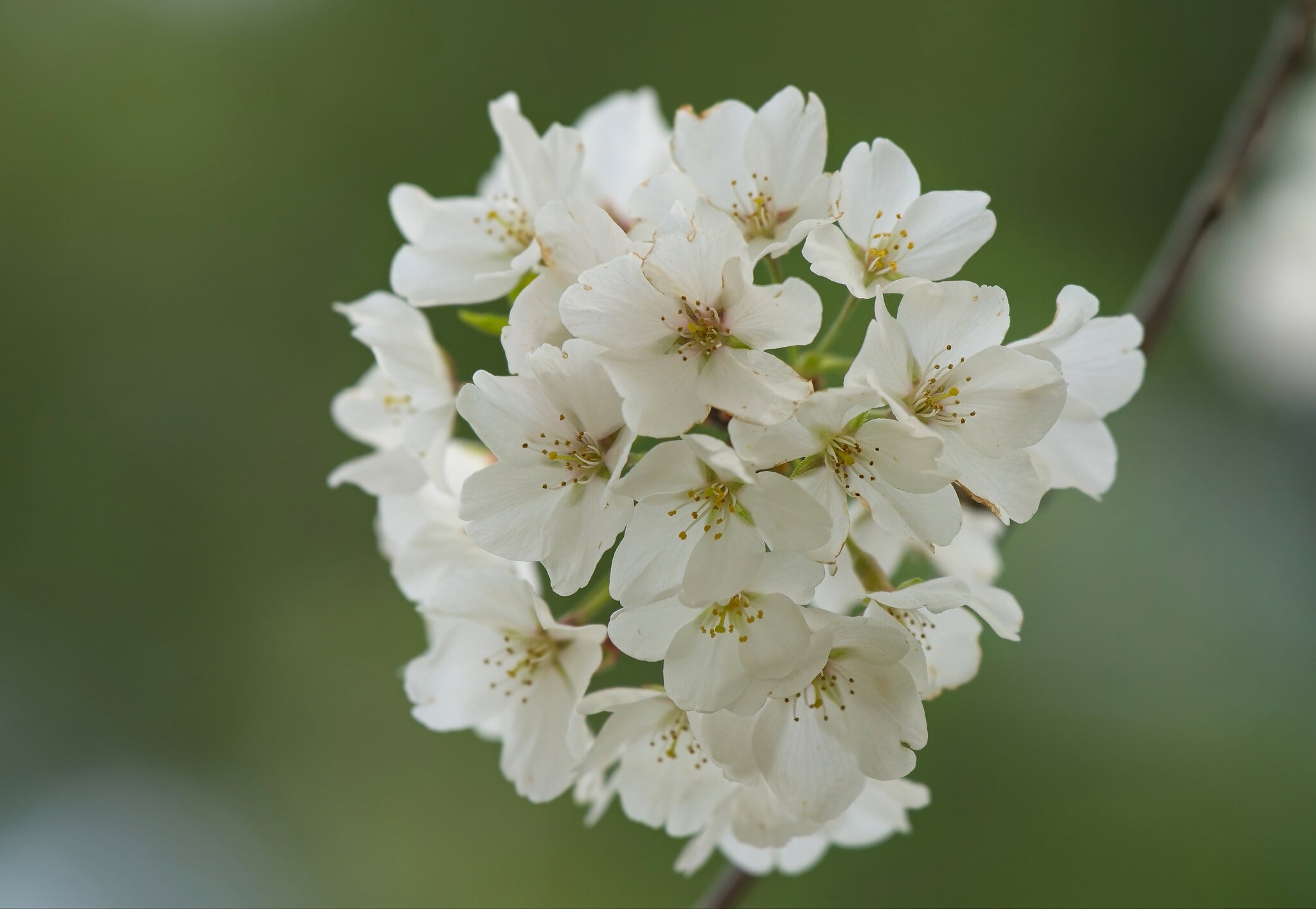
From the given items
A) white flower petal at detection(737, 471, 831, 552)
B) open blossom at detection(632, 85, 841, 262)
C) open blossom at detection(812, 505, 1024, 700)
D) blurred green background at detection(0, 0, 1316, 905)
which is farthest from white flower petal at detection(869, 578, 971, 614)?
blurred green background at detection(0, 0, 1316, 905)

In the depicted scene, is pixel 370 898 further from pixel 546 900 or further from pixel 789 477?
pixel 789 477

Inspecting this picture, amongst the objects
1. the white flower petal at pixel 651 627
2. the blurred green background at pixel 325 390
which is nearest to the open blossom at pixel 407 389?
the white flower petal at pixel 651 627

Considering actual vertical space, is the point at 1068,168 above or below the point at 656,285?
below

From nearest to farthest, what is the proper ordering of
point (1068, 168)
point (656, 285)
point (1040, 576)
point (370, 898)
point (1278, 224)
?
point (656, 285) → point (1278, 224) → point (1040, 576) → point (370, 898) → point (1068, 168)

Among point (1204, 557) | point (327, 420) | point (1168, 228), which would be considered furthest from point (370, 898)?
point (1168, 228)

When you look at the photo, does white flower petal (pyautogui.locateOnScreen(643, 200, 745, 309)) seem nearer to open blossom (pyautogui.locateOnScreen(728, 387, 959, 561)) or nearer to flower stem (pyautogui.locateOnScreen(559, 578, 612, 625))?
open blossom (pyautogui.locateOnScreen(728, 387, 959, 561))

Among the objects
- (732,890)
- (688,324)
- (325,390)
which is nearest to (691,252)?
(688,324)

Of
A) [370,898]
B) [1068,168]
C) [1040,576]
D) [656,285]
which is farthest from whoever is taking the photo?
[1068,168]
